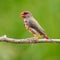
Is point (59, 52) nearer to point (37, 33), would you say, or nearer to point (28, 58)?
point (28, 58)

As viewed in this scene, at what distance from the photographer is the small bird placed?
7348 mm

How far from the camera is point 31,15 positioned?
7.68 m

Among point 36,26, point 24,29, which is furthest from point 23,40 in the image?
point 24,29

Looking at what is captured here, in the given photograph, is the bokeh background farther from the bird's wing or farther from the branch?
the branch

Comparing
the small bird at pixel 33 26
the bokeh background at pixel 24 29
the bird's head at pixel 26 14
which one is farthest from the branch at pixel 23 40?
the bokeh background at pixel 24 29

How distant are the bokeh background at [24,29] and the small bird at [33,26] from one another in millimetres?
381

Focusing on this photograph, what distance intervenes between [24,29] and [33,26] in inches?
26.1

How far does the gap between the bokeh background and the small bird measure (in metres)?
0.38

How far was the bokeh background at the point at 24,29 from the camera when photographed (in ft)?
26.4

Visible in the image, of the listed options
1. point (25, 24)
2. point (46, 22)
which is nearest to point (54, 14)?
point (46, 22)

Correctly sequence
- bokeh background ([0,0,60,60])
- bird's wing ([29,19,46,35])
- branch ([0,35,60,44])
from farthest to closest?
1. bokeh background ([0,0,60,60])
2. bird's wing ([29,19,46,35])
3. branch ([0,35,60,44])

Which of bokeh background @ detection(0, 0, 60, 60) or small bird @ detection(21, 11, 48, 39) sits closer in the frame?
small bird @ detection(21, 11, 48, 39)

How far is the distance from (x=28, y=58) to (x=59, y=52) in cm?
36

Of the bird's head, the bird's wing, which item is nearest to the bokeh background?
the bird's head
